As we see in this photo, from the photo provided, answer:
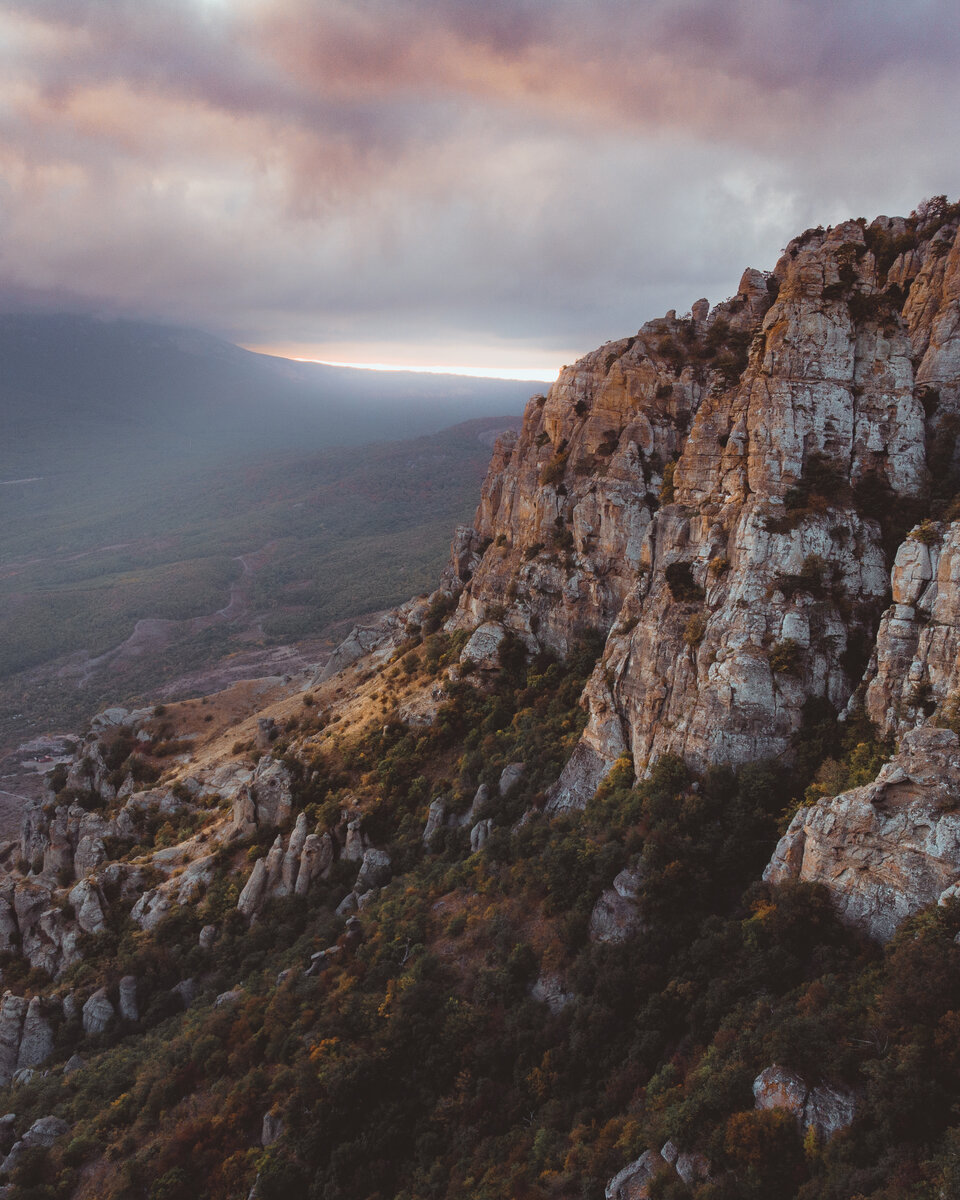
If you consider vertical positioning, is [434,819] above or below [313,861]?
above

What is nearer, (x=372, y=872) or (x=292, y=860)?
(x=372, y=872)

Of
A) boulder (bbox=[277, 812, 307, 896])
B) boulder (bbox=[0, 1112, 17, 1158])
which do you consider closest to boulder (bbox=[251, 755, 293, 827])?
boulder (bbox=[277, 812, 307, 896])

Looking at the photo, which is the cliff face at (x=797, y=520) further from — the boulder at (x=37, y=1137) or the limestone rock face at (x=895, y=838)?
the boulder at (x=37, y=1137)

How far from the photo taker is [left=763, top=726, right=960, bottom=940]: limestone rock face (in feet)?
55.0

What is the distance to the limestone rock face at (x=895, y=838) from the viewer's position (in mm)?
16766

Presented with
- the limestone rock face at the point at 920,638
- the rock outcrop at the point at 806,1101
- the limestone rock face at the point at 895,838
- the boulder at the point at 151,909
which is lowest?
the boulder at the point at 151,909

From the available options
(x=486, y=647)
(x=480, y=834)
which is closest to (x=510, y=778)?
(x=480, y=834)

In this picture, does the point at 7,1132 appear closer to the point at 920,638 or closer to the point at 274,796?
the point at 274,796

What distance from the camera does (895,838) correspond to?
17531mm

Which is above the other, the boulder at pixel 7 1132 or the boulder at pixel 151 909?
the boulder at pixel 151 909

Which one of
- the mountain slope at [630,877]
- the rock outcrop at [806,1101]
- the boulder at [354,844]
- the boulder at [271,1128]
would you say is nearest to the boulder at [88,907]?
the mountain slope at [630,877]

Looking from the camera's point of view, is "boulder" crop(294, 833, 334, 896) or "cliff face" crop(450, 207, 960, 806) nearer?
"cliff face" crop(450, 207, 960, 806)

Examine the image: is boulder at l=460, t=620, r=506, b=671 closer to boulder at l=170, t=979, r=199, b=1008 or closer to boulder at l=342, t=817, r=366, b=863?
boulder at l=342, t=817, r=366, b=863

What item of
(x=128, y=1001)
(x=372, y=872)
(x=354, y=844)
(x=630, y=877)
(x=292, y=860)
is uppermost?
(x=630, y=877)
